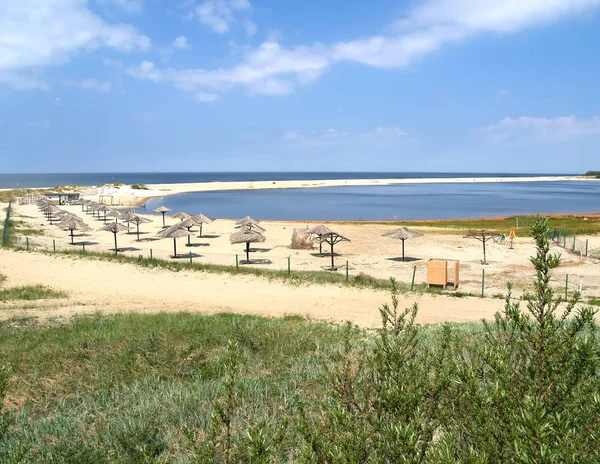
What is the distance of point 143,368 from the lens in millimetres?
7695

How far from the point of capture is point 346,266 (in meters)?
22.7

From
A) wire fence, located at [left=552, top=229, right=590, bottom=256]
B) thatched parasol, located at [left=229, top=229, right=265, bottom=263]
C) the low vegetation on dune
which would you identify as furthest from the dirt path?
wire fence, located at [left=552, top=229, right=590, bottom=256]

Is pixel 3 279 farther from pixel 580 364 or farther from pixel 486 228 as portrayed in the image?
pixel 486 228

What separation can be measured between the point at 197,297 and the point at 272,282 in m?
3.68

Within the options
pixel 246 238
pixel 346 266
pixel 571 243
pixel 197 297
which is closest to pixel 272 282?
pixel 197 297

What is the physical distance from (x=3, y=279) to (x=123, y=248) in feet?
35.1

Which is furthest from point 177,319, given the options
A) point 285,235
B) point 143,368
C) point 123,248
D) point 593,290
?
point 285,235

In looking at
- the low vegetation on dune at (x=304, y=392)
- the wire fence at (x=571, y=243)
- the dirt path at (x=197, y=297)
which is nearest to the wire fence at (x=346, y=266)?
the dirt path at (x=197, y=297)

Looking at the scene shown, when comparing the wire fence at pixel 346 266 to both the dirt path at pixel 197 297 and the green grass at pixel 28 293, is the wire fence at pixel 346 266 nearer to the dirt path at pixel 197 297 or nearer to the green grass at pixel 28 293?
the dirt path at pixel 197 297

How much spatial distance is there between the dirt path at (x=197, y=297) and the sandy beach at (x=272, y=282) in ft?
0.11

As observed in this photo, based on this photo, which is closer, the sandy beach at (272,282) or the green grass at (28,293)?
the sandy beach at (272,282)

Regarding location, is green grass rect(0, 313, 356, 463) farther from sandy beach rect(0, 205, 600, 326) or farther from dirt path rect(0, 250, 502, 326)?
sandy beach rect(0, 205, 600, 326)

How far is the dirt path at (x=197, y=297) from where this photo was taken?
14.8 metres

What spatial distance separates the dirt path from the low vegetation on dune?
3.58 metres
